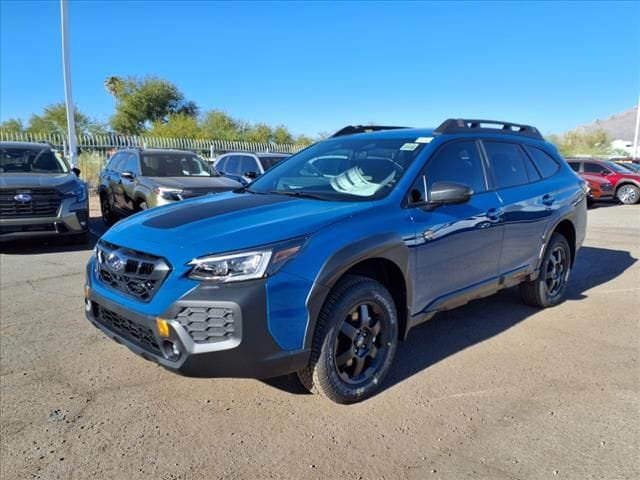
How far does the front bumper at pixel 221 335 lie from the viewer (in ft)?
8.27

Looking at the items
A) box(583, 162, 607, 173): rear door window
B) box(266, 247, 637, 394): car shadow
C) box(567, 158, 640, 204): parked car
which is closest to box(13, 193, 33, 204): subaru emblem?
box(266, 247, 637, 394): car shadow

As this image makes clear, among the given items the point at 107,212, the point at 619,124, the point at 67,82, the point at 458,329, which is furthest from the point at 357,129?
the point at 619,124

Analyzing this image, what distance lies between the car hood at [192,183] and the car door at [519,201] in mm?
5428

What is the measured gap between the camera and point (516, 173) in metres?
4.55

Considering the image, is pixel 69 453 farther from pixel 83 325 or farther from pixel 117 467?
pixel 83 325

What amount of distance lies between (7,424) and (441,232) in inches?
119

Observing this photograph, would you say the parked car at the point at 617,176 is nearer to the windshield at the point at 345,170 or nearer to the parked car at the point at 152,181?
the parked car at the point at 152,181

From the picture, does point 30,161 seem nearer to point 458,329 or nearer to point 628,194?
point 458,329

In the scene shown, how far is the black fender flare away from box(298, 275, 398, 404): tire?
0.11 meters

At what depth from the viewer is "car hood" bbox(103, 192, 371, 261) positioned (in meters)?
2.67

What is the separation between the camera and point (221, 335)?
2.55 meters

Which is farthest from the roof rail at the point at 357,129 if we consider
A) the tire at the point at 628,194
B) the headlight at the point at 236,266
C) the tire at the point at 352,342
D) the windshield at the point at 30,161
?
the tire at the point at 628,194

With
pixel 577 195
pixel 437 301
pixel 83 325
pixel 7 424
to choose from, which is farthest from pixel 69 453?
pixel 577 195

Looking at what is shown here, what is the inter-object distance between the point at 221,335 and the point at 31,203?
21.5 feet
